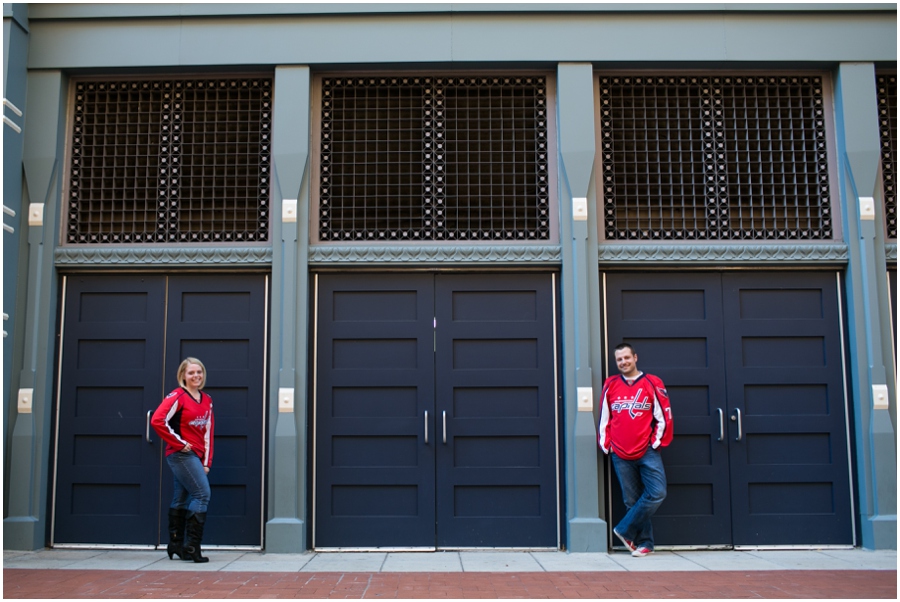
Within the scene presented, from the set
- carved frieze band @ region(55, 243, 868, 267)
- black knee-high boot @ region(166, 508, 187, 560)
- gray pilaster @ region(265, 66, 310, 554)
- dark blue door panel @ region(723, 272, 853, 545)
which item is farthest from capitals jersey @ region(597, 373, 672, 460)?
black knee-high boot @ region(166, 508, 187, 560)

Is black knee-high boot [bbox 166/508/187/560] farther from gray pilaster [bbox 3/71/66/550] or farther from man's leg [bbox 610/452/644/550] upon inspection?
man's leg [bbox 610/452/644/550]

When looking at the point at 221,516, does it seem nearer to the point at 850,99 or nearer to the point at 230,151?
the point at 230,151

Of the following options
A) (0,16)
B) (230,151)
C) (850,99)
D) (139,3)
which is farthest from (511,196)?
(0,16)

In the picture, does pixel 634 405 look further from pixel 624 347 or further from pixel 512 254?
pixel 512 254

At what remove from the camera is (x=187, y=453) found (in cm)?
671

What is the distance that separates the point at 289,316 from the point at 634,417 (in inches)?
126

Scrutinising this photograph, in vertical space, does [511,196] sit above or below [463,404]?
above

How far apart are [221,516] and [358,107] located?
411 cm

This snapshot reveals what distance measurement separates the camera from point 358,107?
808 cm

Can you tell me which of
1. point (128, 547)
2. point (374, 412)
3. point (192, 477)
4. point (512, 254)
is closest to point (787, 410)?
point (512, 254)

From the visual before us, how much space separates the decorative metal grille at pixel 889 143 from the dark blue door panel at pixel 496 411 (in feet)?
11.0

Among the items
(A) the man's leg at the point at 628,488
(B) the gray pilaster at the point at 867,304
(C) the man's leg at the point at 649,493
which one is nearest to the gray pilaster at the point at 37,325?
(A) the man's leg at the point at 628,488

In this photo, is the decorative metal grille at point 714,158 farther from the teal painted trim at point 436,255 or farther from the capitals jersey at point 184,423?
the capitals jersey at point 184,423

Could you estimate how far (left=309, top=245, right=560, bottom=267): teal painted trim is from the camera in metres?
7.66
